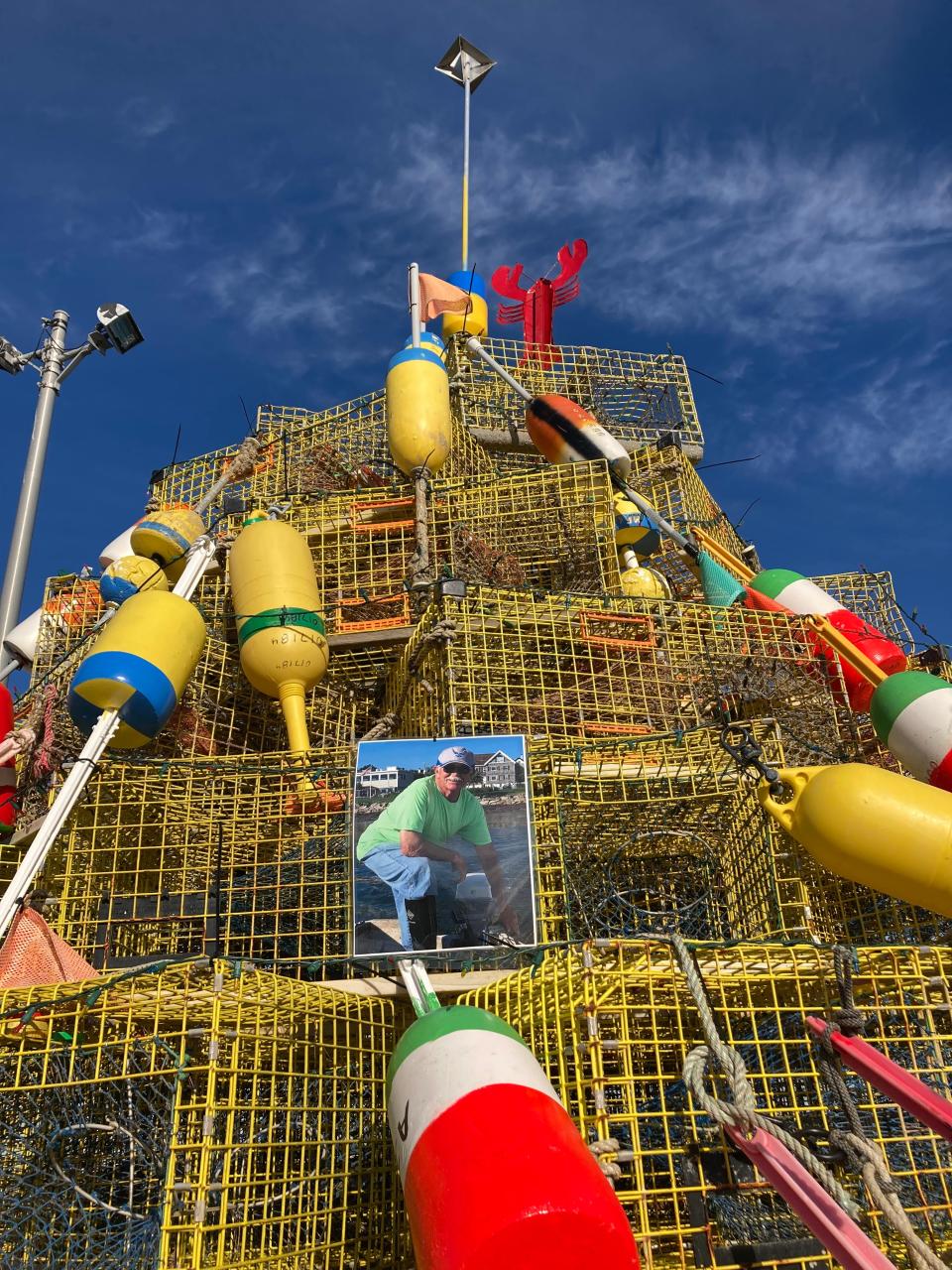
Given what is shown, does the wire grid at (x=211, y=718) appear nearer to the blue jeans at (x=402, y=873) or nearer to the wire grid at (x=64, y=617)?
the wire grid at (x=64, y=617)

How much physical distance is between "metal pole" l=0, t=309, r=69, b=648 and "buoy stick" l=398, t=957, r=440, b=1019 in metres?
6.62

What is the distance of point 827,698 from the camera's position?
28.9ft

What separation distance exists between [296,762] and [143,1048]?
12.6 feet

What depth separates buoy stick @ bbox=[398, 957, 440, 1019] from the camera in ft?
13.5

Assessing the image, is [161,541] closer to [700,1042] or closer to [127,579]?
[127,579]

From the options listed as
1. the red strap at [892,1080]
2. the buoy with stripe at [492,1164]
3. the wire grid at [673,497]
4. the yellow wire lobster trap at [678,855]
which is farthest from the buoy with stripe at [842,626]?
the buoy with stripe at [492,1164]

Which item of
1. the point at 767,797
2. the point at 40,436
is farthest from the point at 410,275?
the point at 767,797

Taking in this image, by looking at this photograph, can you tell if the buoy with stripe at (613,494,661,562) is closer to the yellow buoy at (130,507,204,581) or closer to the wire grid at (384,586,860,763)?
the wire grid at (384,586,860,763)

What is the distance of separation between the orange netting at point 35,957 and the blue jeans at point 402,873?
1533mm

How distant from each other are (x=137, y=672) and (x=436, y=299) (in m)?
8.54

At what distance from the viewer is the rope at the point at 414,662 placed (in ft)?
25.0

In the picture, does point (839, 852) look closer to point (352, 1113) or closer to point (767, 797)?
point (767, 797)

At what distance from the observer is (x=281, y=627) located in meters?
8.21

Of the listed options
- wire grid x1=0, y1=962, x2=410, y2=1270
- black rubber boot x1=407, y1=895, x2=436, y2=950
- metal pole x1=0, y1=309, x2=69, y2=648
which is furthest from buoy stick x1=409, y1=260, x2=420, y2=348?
wire grid x1=0, y1=962, x2=410, y2=1270
